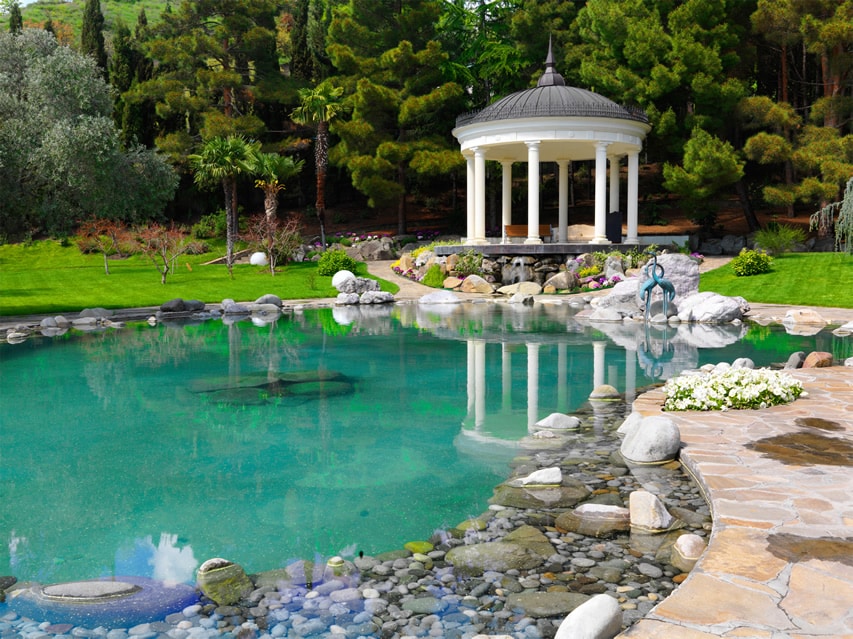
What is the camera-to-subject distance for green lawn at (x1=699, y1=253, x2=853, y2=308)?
20.5 metres

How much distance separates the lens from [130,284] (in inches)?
1058

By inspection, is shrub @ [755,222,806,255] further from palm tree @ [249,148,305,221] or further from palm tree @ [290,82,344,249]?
palm tree @ [249,148,305,221]

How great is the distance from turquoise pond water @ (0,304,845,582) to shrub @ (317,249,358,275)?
493 inches

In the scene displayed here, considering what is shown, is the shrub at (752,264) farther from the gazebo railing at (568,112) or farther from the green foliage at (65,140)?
the green foliage at (65,140)

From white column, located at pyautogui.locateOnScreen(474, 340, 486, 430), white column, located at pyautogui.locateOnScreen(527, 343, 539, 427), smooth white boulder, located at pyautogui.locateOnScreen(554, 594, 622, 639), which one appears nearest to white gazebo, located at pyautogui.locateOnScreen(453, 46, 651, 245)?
white column, located at pyautogui.locateOnScreen(474, 340, 486, 430)

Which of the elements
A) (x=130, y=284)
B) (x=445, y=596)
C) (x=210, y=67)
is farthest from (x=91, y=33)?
(x=445, y=596)

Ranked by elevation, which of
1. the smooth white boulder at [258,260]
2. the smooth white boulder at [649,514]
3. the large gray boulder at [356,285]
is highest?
the smooth white boulder at [258,260]

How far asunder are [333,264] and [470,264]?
5.87 m

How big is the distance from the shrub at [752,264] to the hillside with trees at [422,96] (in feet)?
17.9

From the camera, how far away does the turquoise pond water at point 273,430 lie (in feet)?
18.4

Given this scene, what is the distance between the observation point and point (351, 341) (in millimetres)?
16000

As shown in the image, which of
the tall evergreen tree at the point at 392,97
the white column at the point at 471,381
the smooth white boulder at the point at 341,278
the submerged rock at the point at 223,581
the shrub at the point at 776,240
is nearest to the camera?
the submerged rock at the point at 223,581

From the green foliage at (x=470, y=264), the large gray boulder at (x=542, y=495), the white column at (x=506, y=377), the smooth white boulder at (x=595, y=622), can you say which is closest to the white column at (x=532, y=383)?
the white column at (x=506, y=377)

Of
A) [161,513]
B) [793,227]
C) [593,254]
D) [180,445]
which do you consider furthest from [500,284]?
[161,513]
